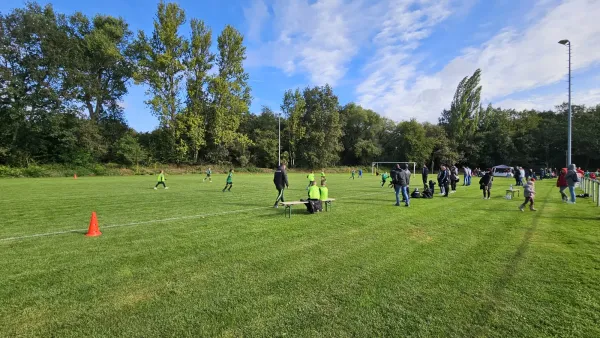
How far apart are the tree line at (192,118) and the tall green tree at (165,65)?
0.18m

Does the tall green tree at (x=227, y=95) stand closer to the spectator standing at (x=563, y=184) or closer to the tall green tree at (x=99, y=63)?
the tall green tree at (x=99, y=63)

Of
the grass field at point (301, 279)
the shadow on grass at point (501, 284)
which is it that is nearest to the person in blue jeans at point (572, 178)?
the grass field at point (301, 279)

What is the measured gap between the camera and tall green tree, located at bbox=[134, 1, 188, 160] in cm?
4872

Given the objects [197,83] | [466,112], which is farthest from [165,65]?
[466,112]

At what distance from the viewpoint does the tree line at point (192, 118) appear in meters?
41.9

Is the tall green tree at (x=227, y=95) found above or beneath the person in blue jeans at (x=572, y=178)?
above

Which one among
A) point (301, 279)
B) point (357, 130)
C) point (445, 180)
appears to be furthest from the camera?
point (357, 130)

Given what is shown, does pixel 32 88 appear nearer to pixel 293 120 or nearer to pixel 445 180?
pixel 293 120

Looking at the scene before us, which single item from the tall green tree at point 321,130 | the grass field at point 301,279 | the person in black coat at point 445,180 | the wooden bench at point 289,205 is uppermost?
the tall green tree at point 321,130

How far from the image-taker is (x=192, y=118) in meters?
51.2

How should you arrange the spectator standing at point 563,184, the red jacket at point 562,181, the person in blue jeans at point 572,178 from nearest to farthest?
the person in blue jeans at point 572,178 < the spectator standing at point 563,184 < the red jacket at point 562,181

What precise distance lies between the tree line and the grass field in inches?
1746

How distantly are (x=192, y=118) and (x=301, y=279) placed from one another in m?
51.1

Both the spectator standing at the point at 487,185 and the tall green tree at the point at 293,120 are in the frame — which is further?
the tall green tree at the point at 293,120
